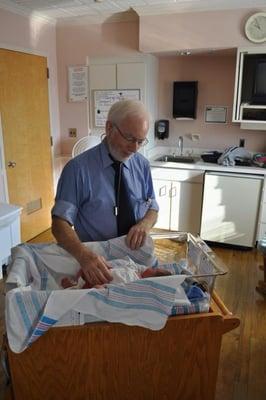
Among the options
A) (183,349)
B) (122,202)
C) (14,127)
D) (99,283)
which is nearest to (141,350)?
(183,349)

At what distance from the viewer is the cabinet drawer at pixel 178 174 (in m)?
3.38

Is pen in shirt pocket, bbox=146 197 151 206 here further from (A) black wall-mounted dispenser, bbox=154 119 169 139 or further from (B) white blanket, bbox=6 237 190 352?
(A) black wall-mounted dispenser, bbox=154 119 169 139

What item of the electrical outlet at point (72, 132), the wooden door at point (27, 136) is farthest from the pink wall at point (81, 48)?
the wooden door at point (27, 136)

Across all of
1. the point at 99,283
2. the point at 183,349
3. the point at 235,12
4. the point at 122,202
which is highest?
the point at 235,12

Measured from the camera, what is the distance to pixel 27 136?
3.47 meters

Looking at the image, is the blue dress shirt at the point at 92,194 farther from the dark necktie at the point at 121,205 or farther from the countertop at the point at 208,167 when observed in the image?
the countertop at the point at 208,167

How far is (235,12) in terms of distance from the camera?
295cm

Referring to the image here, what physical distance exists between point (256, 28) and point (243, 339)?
261 centimetres

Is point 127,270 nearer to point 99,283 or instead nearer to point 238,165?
point 99,283

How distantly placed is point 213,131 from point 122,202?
9.04 ft

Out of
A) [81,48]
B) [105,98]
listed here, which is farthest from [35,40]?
[105,98]

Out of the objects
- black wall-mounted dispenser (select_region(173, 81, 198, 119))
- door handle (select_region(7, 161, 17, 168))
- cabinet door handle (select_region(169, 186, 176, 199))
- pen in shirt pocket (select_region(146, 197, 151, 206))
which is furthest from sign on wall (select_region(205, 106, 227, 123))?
pen in shirt pocket (select_region(146, 197, 151, 206))

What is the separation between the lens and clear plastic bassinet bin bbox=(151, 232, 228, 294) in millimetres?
998

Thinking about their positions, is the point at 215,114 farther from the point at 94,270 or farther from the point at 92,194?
the point at 94,270
